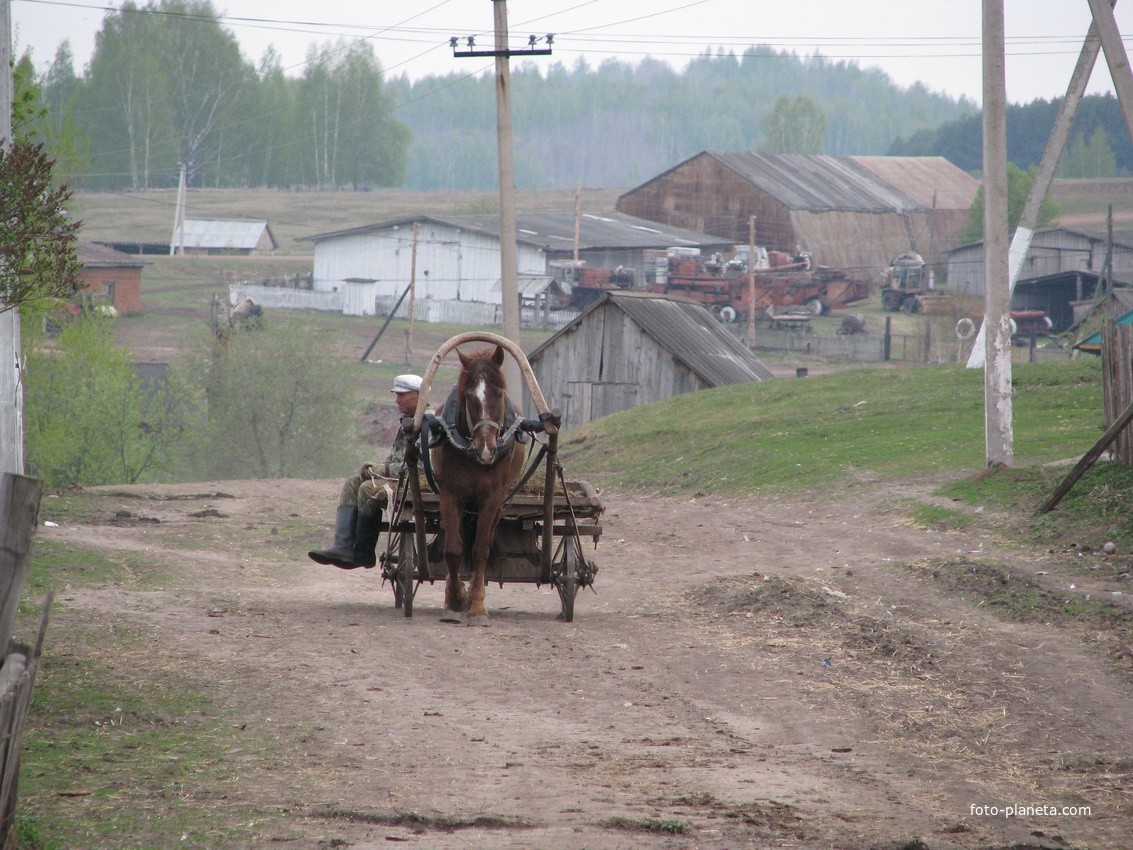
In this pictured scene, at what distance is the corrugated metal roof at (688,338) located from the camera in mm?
30266

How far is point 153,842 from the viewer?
14.2 feet

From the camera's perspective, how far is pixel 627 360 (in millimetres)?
31047

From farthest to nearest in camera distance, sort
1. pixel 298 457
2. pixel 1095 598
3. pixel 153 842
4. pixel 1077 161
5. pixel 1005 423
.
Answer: pixel 1077 161
pixel 298 457
pixel 1005 423
pixel 1095 598
pixel 153 842

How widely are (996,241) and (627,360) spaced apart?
1645 cm

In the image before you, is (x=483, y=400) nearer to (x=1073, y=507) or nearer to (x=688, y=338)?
(x=1073, y=507)

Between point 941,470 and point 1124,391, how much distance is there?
14.0 ft

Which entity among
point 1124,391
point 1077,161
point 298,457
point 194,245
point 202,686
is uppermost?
point 1077,161

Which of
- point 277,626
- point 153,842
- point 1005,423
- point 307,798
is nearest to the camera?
point 153,842

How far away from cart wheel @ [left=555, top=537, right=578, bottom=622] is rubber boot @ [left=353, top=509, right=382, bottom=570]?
5.35 feet

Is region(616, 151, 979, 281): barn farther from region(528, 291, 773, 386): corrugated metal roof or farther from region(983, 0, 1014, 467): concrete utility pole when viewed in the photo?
region(983, 0, 1014, 467): concrete utility pole

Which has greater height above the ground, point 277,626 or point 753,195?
point 753,195

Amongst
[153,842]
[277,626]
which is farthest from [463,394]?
[153,842]

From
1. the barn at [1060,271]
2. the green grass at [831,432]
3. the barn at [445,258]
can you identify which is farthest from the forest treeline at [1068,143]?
the green grass at [831,432]

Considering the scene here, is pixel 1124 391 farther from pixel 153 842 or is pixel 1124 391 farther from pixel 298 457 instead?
pixel 298 457
